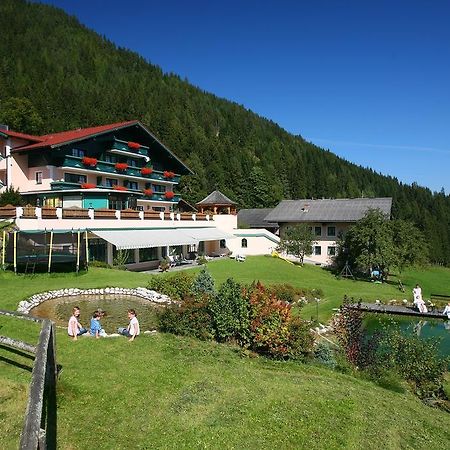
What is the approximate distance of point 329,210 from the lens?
4838 cm

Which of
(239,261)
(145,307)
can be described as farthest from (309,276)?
(145,307)

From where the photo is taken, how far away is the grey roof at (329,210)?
1822 inches

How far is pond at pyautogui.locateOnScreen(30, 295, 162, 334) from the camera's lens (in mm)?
15773

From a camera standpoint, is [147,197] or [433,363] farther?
[147,197]

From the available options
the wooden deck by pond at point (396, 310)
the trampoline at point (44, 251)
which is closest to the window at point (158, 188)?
the trampoline at point (44, 251)

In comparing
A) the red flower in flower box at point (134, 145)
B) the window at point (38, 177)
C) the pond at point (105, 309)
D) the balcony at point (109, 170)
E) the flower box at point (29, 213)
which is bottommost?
the pond at point (105, 309)

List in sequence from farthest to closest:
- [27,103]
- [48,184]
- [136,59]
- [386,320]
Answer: [136,59] < [27,103] < [48,184] < [386,320]

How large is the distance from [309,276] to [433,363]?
2205 centimetres

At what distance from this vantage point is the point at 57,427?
7328 millimetres

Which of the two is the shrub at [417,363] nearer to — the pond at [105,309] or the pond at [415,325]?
the pond at [415,325]

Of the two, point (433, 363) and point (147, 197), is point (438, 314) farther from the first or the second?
point (147, 197)

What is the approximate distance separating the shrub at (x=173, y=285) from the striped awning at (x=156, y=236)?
5.99m

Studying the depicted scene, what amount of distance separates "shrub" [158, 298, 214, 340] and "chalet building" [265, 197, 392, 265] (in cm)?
3322

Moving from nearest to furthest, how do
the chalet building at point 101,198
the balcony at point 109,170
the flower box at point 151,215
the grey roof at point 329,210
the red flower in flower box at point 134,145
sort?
the chalet building at point 101,198 → the flower box at point 151,215 → the balcony at point 109,170 → the red flower in flower box at point 134,145 → the grey roof at point 329,210
